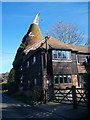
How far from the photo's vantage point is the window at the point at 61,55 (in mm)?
29086

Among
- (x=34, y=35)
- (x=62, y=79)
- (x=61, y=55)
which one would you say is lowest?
(x=62, y=79)

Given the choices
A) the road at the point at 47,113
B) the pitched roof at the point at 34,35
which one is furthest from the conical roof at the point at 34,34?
the road at the point at 47,113

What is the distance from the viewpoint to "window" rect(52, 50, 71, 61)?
1145 inches

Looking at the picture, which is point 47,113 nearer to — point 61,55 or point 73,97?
point 73,97

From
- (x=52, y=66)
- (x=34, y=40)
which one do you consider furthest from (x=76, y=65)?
(x=34, y=40)

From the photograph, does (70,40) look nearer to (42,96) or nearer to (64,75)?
(64,75)

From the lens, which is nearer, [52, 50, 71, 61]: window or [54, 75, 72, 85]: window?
[54, 75, 72, 85]: window

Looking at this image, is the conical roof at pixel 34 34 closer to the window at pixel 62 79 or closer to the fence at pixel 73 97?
the window at pixel 62 79

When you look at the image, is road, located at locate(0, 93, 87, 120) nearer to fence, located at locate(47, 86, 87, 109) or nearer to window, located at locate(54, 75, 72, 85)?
fence, located at locate(47, 86, 87, 109)

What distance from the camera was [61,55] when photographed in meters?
29.5

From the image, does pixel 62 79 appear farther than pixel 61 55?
No

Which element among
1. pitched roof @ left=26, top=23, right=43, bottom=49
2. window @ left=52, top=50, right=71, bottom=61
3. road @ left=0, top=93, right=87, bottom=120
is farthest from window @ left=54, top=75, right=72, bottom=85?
pitched roof @ left=26, top=23, right=43, bottom=49

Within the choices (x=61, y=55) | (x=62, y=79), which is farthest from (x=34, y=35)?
(x=62, y=79)

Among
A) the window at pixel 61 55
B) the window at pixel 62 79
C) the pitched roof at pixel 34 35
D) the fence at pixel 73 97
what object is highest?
the pitched roof at pixel 34 35
